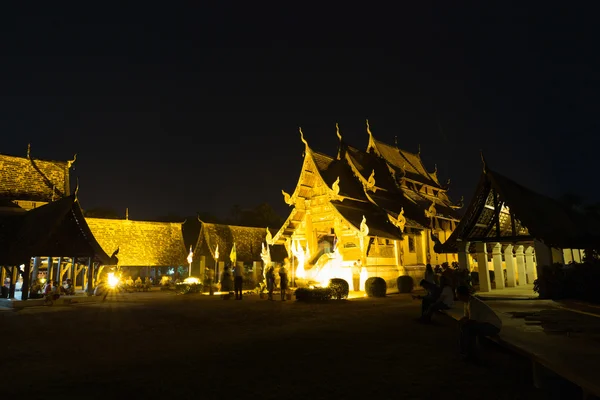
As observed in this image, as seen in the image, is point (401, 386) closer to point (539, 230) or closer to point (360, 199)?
point (539, 230)

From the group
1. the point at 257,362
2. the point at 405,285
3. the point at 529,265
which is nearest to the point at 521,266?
the point at 529,265

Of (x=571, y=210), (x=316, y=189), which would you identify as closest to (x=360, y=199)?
(x=316, y=189)

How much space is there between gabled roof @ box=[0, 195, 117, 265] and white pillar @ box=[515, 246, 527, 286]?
72.0 feet

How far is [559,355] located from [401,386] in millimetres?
2332

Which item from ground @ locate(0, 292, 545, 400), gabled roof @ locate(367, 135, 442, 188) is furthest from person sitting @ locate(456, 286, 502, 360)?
gabled roof @ locate(367, 135, 442, 188)

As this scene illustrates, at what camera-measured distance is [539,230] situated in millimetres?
12406

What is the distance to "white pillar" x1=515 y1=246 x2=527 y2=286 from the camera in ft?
66.3

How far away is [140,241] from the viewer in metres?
37.7

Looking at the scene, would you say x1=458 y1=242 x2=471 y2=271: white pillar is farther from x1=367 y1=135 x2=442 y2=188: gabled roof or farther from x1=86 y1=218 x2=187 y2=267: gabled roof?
x1=86 y1=218 x2=187 y2=267: gabled roof

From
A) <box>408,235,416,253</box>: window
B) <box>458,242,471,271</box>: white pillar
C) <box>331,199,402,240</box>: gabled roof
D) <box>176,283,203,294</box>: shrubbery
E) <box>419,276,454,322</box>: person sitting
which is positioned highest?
<box>331,199,402,240</box>: gabled roof

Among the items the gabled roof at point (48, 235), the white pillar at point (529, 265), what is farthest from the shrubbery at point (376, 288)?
the gabled roof at point (48, 235)

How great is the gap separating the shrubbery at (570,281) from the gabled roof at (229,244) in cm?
2697

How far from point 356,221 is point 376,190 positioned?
224 inches

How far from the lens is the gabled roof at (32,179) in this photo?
2647cm
